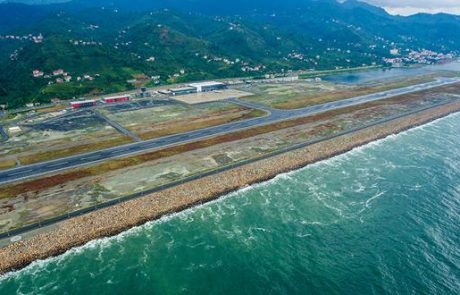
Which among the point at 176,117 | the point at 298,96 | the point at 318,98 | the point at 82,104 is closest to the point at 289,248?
the point at 176,117

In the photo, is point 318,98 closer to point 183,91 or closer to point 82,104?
point 183,91

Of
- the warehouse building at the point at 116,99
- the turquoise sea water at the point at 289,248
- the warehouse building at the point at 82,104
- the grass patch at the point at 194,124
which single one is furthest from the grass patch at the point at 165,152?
the warehouse building at the point at 116,99

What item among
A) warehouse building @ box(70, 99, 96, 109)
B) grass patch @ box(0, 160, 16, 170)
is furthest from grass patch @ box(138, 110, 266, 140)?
warehouse building @ box(70, 99, 96, 109)

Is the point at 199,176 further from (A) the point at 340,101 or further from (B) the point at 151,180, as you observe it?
(A) the point at 340,101

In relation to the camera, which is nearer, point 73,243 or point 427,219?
point 73,243

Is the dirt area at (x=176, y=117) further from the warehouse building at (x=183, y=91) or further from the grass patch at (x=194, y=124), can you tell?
the warehouse building at (x=183, y=91)

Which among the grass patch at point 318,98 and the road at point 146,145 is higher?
the grass patch at point 318,98

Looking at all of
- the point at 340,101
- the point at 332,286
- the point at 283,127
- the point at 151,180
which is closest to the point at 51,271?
the point at 151,180
